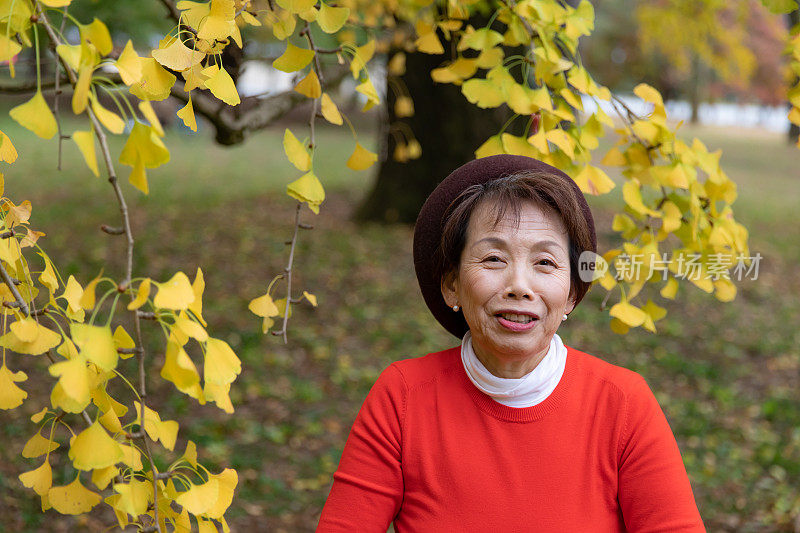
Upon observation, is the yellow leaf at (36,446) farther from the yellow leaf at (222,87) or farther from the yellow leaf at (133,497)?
the yellow leaf at (222,87)

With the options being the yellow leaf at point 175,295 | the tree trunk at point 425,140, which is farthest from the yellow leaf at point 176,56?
the tree trunk at point 425,140

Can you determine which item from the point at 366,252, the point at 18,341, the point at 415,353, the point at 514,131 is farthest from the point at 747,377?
the point at 18,341

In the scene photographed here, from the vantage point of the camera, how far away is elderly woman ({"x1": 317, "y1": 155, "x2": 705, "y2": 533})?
58.9 inches

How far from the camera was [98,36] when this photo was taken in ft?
3.43

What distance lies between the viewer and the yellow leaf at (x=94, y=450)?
1112 mm

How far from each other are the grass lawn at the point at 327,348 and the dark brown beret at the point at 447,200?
2.38 meters

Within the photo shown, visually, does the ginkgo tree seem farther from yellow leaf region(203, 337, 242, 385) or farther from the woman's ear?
Answer: the woman's ear

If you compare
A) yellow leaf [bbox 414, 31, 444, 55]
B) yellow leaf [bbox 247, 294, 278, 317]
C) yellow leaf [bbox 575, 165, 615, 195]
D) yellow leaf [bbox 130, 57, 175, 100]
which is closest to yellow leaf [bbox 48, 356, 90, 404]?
yellow leaf [bbox 130, 57, 175, 100]

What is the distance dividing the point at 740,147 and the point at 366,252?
17.8m

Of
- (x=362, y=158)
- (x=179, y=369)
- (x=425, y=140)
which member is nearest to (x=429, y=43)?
(x=362, y=158)

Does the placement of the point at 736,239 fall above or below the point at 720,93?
below

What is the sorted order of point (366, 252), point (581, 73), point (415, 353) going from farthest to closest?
point (366, 252) < point (415, 353) < point (581, 73)

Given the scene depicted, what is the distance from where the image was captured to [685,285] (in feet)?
22.4

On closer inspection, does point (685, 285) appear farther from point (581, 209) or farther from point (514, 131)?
point (581, 209)
